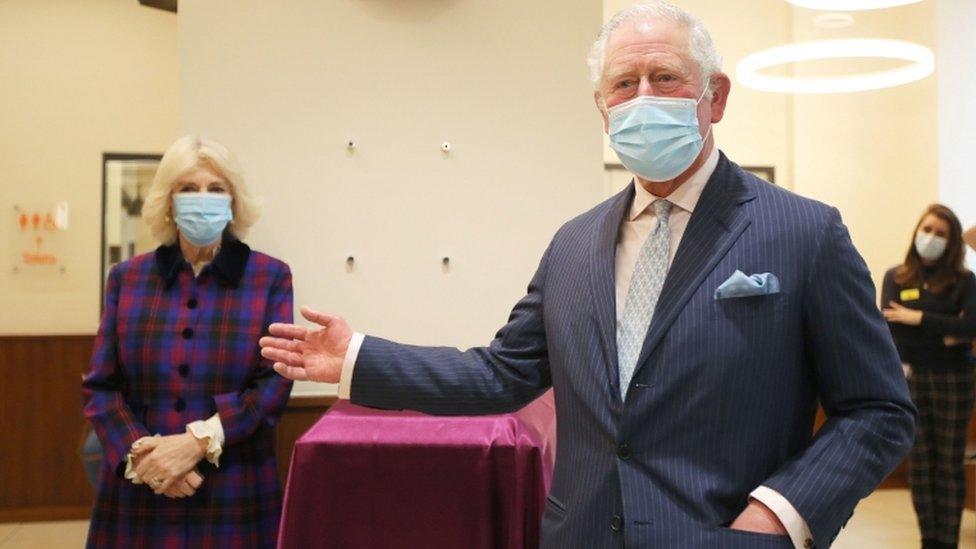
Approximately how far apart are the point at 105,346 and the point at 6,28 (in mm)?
4376

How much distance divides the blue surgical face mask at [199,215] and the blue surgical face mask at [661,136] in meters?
1.51

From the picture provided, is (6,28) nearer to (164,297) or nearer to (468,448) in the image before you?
(164,297)

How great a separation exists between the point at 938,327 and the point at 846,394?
3.60m

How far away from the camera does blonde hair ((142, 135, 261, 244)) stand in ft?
8.59

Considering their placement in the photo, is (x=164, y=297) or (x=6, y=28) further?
(x=6, y=28)

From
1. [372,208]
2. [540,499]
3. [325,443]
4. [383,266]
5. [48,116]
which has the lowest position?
[540,499]

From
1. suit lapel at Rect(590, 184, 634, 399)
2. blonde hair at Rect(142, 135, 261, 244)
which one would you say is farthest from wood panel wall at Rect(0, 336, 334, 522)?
suit lapel at Rect(590, 184, 634, 399)

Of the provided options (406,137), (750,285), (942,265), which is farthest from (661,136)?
(942,265)

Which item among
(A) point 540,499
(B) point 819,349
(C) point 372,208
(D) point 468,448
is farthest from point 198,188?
(B) point 819,349

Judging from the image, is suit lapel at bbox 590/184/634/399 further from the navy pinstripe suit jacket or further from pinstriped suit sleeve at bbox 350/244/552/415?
pinstriped suit sleeve at bbox 350/244/552/415

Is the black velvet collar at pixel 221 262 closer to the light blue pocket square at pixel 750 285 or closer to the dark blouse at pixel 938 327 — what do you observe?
the light blue pocket square at pixel 750 285

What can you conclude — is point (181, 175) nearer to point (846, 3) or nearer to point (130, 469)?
point (130, 469)

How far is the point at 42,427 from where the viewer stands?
5523mm

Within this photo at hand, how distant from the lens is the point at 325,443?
83.2 inches
